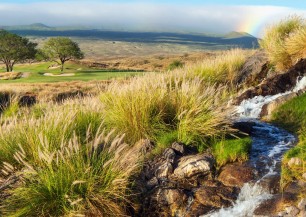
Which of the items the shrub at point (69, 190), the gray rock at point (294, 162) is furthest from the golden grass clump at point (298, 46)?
the shrub at point (69, 190)

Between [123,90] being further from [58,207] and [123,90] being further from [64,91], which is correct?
[64,91]

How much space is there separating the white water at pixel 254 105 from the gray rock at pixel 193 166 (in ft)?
16.9

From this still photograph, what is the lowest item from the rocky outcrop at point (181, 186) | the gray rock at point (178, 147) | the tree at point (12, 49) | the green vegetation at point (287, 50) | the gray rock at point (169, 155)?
the tree at point (12, 49)

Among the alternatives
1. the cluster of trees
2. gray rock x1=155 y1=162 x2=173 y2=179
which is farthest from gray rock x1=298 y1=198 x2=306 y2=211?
the cluster of trees

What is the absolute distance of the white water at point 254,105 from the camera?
40.1 feet

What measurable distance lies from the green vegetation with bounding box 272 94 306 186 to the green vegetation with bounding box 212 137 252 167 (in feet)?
2.55

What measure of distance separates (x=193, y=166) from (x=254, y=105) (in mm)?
6210

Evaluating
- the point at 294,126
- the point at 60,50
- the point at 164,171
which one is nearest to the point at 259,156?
the point at 164,171

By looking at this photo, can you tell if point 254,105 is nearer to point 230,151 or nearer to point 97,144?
point 230,151

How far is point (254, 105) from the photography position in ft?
42.1

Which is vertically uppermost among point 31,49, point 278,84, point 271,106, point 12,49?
point 278,84

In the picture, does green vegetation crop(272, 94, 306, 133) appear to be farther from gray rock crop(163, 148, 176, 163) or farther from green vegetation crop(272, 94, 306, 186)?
gray rock crop(163, 148, 176, 163)

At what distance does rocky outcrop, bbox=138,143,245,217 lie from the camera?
259 inches

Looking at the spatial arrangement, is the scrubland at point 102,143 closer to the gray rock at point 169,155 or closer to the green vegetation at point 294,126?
the green vegetation at point 294,126
